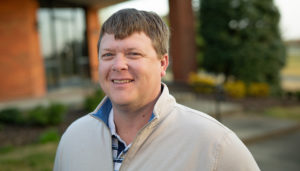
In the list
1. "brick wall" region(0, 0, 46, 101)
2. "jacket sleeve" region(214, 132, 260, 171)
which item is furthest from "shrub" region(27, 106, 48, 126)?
"jacket sleeve" region(214, 132, 260, 171)

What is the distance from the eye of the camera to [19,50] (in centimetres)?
954

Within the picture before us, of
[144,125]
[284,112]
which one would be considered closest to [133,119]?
[144,125]

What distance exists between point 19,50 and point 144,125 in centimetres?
921

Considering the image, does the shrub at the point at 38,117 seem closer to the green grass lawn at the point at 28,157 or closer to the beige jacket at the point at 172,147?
the green grass lawn at the point at 28,157

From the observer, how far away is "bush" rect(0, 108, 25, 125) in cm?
673

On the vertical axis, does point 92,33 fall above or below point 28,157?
above

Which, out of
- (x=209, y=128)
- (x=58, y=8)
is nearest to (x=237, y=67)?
(x=58, y=8)

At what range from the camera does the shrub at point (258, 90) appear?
11867mm

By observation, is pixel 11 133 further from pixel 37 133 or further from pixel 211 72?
pixel 211 72

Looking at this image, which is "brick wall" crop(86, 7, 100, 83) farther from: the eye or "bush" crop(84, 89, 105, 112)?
the eye

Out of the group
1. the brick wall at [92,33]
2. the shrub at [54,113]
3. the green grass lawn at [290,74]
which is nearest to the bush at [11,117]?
the shrub at [54,113]

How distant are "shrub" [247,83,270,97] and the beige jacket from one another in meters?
11.1

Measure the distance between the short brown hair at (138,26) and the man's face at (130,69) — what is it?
3 centimetres

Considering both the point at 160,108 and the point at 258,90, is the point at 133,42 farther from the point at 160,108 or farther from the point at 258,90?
the point at 258,90
